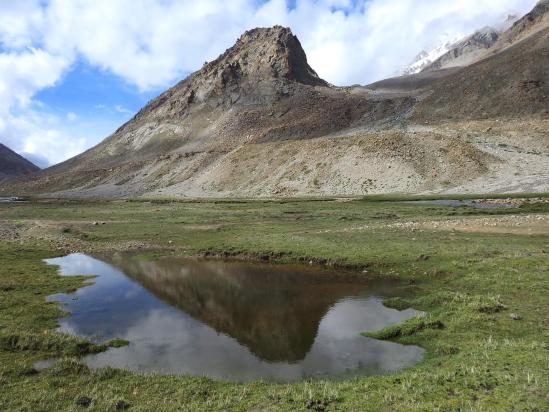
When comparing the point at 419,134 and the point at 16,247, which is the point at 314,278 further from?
the point at 419,134

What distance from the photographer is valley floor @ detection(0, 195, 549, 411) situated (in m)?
14.7

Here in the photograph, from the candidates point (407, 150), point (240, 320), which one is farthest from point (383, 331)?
point (407, 150)

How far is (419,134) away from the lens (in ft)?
436

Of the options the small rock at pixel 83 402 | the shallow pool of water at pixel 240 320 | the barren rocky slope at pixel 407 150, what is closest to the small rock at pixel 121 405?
the small rock at pixel 83 402

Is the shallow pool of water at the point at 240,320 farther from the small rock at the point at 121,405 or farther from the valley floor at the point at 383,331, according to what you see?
the small rock at the point at 121,405

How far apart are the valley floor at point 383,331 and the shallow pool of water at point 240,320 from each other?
57.9 inches

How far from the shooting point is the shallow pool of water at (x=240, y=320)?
19.2 meters

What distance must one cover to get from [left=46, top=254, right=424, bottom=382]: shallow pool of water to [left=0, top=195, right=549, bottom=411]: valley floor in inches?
57.9

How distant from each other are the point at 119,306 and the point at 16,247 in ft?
96.7

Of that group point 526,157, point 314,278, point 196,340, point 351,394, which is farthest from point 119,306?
point 526,157

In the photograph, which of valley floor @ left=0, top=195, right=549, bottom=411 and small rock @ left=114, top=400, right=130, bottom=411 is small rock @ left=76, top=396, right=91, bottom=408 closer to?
valley floor @ left=0, top=195, right=549, bottom=411

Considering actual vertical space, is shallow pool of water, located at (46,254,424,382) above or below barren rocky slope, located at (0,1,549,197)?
below

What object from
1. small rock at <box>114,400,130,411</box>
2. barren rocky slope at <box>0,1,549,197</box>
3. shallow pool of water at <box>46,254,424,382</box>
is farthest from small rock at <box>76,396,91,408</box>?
barren rocky slope at <box>0,1,549,197</box>

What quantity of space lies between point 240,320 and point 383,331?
835 centimetres
